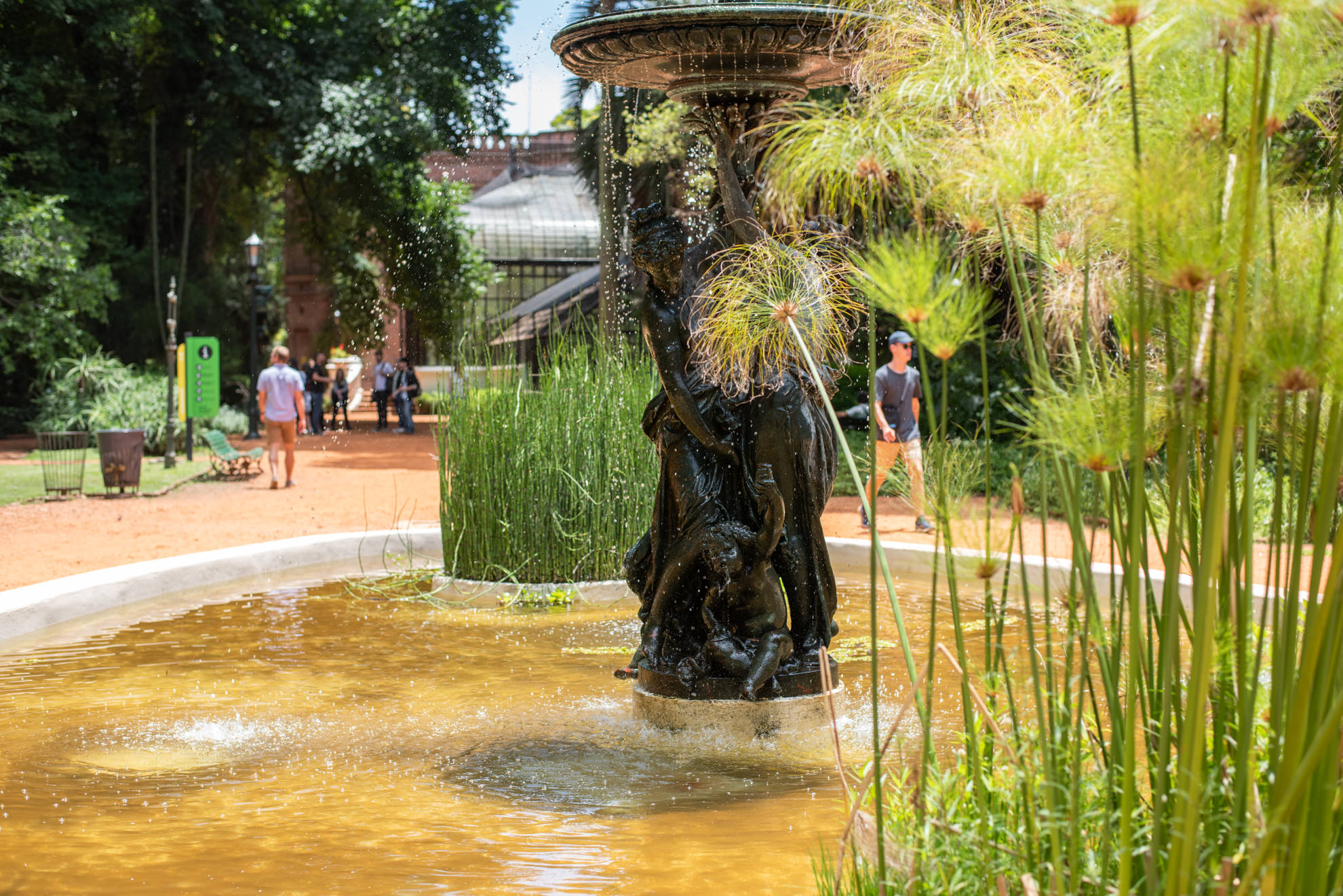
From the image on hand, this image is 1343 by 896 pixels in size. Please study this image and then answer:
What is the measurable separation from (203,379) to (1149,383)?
19387 mm

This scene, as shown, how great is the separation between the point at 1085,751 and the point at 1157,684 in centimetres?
26

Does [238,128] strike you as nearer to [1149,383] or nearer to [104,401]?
[104,401]

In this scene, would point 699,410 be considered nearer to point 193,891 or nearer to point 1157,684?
point 193,891

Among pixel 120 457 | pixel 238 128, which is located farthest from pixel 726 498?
pixel 238 128

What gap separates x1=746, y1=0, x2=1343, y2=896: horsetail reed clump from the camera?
1536 millimetres

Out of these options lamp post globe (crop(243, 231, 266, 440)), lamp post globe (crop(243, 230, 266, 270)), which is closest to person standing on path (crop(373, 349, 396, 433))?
lamp post globe (crop(243, 231, 266, 440))

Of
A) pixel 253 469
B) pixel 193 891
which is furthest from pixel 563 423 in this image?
pixel 253 469

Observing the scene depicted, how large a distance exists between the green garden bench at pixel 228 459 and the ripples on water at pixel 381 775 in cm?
1058

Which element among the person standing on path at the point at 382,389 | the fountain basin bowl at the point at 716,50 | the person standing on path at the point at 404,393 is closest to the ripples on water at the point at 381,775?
the fountain basin bowl at the point at 716,50

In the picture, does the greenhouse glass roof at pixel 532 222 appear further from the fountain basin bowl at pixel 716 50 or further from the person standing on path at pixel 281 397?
the fountain basin bowl at pixel 716 50

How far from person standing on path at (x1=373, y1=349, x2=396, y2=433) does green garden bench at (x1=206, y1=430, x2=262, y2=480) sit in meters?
9.44

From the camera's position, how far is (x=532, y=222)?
36.2 meters

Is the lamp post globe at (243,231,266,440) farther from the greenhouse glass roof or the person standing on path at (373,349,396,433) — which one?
the greenhouse glass roof

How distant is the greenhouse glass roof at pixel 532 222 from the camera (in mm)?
35375
